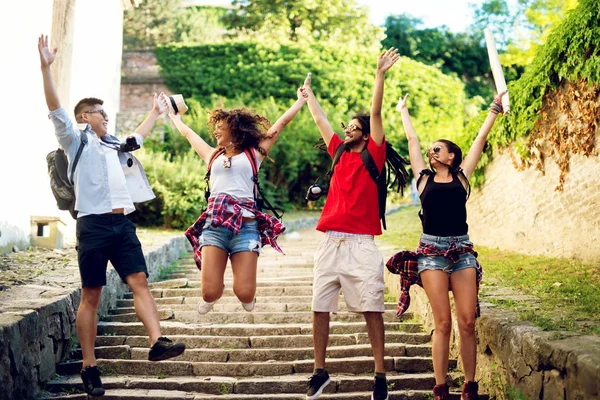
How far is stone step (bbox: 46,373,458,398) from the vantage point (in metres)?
5.23

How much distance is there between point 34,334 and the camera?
16.2ft

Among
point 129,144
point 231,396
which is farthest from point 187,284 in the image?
point 129,144

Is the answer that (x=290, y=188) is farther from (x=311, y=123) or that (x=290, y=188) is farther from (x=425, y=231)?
(x=425, y=231)

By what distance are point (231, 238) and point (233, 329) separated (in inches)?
68.8

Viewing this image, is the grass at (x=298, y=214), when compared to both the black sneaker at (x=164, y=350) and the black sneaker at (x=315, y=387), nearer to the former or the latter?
the black sneaker at (x=315, y=387)

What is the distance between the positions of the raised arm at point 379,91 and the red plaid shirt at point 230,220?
92 cm

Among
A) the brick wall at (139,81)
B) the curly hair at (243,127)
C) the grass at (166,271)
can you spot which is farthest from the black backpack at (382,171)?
the brick wall at (139,81)

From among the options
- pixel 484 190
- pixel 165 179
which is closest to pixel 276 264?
pixel 484 190

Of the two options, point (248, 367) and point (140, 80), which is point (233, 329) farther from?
point (140, 80)

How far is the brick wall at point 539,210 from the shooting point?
6.98 meters

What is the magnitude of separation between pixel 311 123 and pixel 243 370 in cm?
1174

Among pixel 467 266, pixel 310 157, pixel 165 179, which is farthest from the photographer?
pixel 310 157

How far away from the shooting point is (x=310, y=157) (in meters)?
16.6

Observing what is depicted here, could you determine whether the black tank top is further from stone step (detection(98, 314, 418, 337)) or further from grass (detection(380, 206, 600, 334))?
stone step (detection(98, 314, 418, 337))
